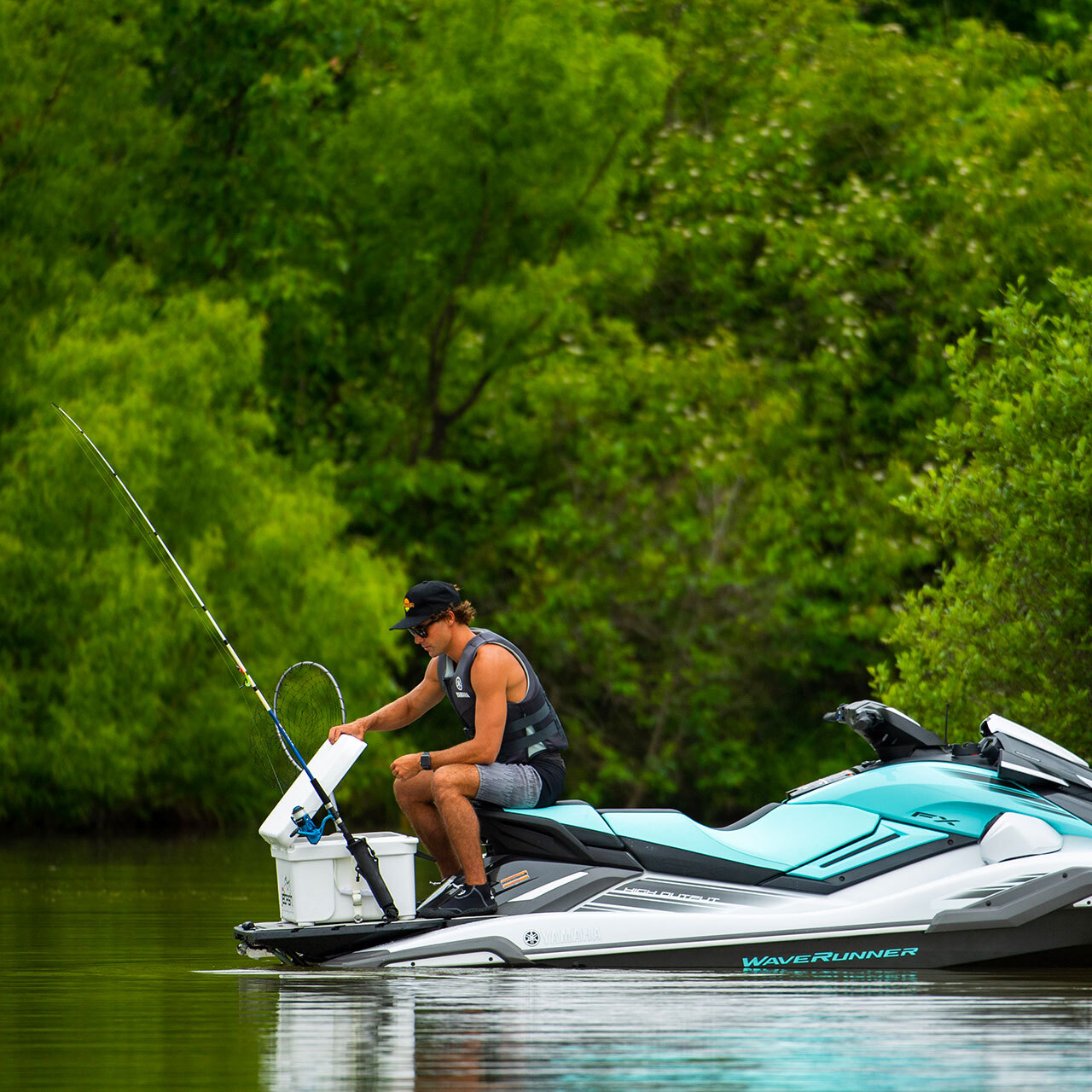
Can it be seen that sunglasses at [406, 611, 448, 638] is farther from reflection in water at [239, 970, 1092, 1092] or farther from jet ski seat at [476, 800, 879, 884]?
reflection in water at [239, 970, 1092, 1092]

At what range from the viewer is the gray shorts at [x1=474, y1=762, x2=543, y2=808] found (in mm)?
8172

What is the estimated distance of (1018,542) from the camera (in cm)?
1271

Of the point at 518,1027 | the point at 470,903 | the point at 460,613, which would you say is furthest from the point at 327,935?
the point at 518,1027

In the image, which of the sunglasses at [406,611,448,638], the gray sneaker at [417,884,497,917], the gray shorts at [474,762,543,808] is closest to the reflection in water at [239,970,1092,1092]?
the gray sneaker at [417,884,497,917]

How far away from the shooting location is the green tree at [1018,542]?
12.5m

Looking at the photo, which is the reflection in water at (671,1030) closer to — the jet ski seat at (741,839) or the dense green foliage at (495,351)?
the jet ski seat at (741,839)

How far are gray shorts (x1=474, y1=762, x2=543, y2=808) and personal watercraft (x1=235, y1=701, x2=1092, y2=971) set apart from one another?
6cm

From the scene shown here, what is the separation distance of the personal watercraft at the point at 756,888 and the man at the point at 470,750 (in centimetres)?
12

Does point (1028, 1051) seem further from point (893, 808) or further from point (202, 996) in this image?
point (202, 996)

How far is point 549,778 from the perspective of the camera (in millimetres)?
8328

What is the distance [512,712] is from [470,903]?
2.65ft

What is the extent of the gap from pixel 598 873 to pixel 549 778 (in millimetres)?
439

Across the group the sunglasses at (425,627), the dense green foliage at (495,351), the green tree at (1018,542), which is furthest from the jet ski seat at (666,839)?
the dense green foliage at (495,351)

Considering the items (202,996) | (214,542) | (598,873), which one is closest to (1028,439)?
(598,873)
